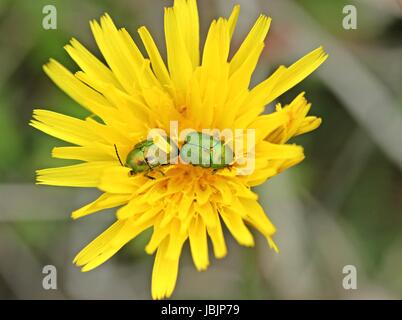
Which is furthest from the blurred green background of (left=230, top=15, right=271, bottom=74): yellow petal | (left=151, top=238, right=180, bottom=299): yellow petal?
(left=151, top=238, right=180, bottom=299): yellow petal

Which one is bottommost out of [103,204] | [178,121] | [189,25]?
[103,204]

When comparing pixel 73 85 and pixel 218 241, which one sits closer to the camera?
pixel 218 241

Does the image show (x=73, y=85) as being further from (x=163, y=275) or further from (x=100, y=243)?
(x=163, y=275)

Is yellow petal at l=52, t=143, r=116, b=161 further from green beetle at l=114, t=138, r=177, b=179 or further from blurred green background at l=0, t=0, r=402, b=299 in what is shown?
blurred green background at l=0, t=0, r=402, b=299

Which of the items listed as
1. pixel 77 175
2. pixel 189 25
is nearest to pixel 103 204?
pixel 77 175

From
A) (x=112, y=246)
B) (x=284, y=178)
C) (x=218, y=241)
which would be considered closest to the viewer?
(x=218, y=241)

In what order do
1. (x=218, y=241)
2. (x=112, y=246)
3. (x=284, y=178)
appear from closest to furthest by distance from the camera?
(x=218, y=241) < (x=112, y=246) < (x=284, y=178)
